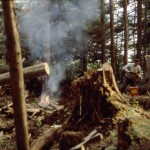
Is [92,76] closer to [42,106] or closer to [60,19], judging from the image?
[42,106]

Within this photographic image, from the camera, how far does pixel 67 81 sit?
77.1ft

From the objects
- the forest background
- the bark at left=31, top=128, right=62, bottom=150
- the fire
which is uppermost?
the forest background

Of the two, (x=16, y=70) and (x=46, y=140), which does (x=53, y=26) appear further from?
(x=16, y=70)

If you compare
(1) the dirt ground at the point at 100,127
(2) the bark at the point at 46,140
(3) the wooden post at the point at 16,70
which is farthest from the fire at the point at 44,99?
(3) the wooden post at the point at 16,70

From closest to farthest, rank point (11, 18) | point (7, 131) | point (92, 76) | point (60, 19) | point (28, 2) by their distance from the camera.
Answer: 1. point (11, 18)
2. point (92, 76)
3. point (7, 131)
4. point (28, 2)
5. point (60, 19)

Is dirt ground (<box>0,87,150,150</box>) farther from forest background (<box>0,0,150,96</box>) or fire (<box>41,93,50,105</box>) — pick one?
forest background (<box>0,0,150,96</box>)

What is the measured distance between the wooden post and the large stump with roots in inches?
108

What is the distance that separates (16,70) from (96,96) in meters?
3.31

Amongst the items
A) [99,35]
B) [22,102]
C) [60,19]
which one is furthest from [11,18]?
→ [99,35]

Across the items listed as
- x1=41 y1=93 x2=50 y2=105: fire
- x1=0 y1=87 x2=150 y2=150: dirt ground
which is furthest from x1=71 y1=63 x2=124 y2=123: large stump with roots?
x1=41 y1=93 x2=50 y2=105: fire

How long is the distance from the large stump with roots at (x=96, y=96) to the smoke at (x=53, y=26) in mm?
11081

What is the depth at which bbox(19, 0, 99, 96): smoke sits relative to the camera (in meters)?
22.1

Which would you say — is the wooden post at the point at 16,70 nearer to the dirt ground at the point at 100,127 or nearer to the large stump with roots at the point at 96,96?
the dirt ground at the point at 100,127

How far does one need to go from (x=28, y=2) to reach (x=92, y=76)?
15.6 m
